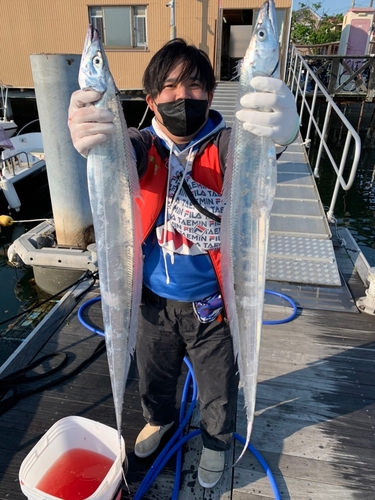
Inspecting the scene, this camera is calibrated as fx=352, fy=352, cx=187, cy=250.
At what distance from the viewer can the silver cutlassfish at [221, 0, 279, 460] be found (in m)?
1.38

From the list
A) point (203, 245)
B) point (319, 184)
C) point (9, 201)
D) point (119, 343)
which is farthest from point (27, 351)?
point (319, 184)

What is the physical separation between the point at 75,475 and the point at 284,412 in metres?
1.65

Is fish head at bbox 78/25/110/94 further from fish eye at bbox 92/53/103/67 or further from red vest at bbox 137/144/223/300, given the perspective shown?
red vest at bbox 137/144/223/300

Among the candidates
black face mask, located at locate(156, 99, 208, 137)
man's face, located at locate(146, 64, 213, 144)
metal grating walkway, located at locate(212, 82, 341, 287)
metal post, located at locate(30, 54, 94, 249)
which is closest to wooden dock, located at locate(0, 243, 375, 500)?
metal grating walkway, located at locate(212, 82, 341, 287)

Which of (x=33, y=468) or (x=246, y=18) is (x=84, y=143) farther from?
(x=246, y=18)

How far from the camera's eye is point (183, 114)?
5.94 feet

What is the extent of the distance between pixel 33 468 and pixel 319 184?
48.6ft

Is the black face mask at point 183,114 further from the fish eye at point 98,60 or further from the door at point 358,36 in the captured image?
the door at point 358,36

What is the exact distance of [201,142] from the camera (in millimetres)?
1921

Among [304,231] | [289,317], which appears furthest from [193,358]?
[304,231]

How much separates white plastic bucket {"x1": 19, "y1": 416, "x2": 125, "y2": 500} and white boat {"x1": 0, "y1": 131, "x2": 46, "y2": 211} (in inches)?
390

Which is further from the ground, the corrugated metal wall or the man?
the corrugated metal wall

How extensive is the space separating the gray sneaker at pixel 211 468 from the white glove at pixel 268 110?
80.5 inches

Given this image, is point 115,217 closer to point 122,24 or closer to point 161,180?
point 161,180
